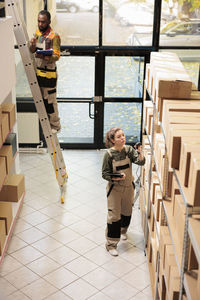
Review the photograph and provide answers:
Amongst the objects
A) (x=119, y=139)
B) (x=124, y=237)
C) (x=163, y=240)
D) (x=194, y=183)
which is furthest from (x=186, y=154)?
(x=124, y=237)

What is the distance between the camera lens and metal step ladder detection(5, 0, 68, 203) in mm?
6305

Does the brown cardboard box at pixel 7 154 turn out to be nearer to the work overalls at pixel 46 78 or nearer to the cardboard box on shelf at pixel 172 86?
the work overalls at pixel 46 78

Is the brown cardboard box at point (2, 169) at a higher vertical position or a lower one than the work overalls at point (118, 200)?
higher

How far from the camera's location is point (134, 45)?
881cm

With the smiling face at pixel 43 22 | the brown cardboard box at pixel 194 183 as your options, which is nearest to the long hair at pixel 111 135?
the smiling face at pixel 43 22

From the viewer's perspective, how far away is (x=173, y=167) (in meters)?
3.76

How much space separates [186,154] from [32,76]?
3767mm

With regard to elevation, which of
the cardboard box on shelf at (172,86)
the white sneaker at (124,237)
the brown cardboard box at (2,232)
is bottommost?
the white sneaker at (124,237)

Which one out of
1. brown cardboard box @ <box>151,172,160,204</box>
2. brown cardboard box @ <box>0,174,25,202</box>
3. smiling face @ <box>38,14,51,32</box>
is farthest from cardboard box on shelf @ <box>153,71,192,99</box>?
smiling face @ <box>38,14,51,32</box>

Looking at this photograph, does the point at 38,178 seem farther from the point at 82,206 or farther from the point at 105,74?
the point at 105,74

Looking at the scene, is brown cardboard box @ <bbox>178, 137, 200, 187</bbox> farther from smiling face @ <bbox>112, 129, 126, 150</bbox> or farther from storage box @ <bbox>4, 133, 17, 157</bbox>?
storage box @ <bbox>4, 133, 17, 157</bbox>

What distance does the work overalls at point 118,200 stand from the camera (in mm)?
5918

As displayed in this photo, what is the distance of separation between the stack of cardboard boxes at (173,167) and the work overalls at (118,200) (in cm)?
26

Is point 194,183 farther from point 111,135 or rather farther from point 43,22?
point 43,22
